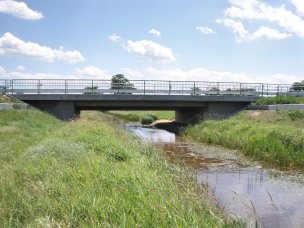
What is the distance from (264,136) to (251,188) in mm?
9361

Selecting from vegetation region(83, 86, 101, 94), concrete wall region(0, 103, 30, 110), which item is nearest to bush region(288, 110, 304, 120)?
vegetation region(83, 86, 101, 94)

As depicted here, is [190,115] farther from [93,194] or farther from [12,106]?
[93,194]

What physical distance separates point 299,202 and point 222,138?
1444 centimetres

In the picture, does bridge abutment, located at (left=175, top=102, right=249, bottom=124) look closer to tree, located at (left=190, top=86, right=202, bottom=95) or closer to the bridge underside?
the bridge underside

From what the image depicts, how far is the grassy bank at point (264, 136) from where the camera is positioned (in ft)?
59.7

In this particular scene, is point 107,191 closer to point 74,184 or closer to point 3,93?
point 74,184

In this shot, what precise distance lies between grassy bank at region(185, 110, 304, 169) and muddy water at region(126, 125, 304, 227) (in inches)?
43.7

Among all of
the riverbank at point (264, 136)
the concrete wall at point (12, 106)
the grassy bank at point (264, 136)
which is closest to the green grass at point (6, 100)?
the concrete wall at point (12, 106)

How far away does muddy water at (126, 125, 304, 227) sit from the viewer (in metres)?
9.99

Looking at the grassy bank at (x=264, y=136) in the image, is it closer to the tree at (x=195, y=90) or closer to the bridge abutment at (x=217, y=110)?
the bridge abutment at (x=217, y=110)

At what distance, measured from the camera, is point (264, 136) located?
22.1 metres

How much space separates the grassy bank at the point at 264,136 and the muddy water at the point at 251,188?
1109mm

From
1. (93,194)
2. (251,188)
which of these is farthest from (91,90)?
(93,194)

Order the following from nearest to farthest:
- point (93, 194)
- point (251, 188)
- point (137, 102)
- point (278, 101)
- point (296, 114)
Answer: point (93, 194) → point (251, 188) → point (296, 114) → point (278, 101) → point (137, 102)
